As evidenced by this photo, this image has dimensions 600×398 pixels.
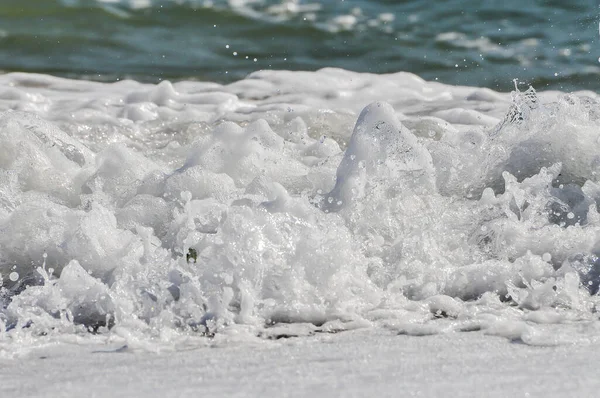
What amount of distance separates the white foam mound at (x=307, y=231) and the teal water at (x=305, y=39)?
1.94 meters

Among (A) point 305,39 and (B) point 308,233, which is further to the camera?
(A) point 305,39

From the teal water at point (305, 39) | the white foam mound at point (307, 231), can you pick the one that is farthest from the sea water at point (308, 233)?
the teal water at point (305, 39)

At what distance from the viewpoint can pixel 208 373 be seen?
5.64ft

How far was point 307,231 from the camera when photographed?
87.0 inches

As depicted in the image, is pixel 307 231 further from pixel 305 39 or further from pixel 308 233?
pixel 305 39

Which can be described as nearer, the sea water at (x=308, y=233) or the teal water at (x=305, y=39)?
the sea water at (x=308, y=233)

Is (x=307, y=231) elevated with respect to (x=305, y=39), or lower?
lower

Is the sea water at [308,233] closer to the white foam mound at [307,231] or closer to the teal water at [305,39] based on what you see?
the white foam mound at [307,231]

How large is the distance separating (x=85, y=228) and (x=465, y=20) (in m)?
4.45

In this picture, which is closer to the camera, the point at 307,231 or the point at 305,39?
the point at 307,231

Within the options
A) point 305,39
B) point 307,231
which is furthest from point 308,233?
point 305,39

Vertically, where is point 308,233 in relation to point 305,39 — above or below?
below

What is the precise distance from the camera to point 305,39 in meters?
5.81

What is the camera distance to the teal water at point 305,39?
17.3 feet
